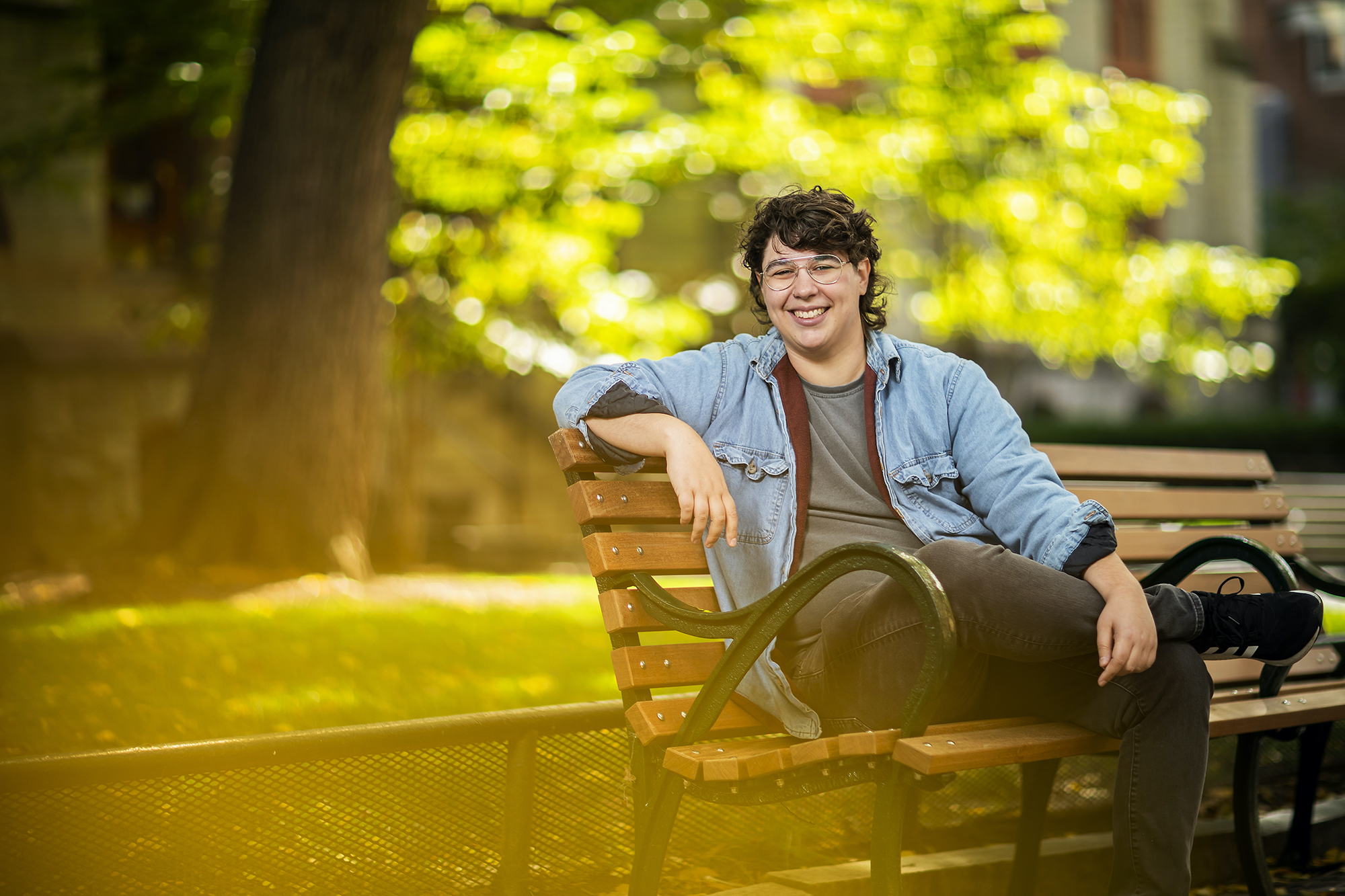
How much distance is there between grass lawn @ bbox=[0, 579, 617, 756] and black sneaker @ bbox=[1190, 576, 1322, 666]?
2.70 metres

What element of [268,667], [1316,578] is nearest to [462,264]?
[268,667]

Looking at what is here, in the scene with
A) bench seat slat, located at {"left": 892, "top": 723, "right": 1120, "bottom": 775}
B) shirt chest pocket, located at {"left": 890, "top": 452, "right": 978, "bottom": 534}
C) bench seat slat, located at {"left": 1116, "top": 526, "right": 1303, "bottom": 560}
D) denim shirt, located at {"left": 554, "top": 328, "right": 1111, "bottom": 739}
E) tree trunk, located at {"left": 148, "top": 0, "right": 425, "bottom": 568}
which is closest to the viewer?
bench seat slat, located at {"left": 892, "top": 723, "right": 1120, "bottom": 775}

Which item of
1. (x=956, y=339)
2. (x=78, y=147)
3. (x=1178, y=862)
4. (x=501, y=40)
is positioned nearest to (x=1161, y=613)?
(x=1178, y=862)

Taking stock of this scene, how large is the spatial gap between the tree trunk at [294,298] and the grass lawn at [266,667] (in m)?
1.14

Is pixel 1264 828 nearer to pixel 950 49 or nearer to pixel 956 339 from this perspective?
pixel 950 49

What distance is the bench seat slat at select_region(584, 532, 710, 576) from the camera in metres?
2.82

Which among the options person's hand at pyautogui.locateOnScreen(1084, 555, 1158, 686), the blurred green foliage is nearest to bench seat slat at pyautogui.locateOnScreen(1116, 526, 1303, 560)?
person's hand at pyautogui.locateOnScreen(1084, 555, 1158, 686)

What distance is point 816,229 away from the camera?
3.04 meters

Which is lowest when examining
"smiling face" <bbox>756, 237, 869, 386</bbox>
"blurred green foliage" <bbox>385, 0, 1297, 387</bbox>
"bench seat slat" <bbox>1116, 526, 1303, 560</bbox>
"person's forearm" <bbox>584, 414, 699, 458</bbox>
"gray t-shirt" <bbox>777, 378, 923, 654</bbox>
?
"bench seat slat" <bbox>1116, 526, 1303, 560</bbox>

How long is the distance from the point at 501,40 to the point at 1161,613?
27.7 ft

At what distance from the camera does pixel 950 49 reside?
10.7 meters

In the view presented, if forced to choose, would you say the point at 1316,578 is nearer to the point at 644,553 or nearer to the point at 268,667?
the point at 644,553

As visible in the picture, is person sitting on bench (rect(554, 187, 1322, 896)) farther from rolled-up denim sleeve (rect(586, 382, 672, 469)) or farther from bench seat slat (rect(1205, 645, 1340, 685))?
bench seat slat (rect(1205, 645, 1340, 685))

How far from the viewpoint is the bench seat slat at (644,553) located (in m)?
2.82
